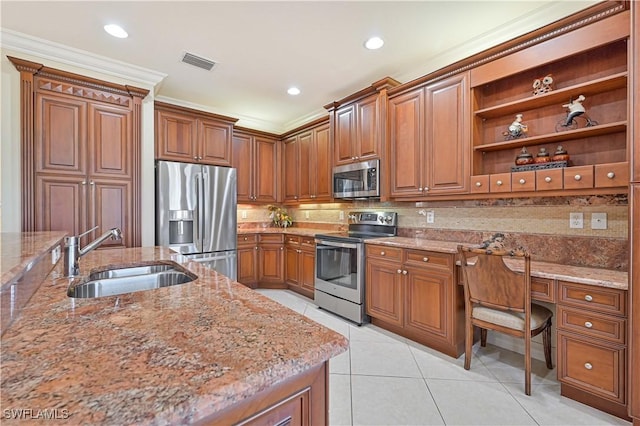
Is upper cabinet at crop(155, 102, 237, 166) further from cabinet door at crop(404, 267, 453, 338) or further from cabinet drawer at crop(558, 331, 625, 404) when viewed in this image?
cabinet drawer at crop(558, 331, 625, 404)

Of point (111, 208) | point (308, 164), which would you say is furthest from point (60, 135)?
point (308, 164)

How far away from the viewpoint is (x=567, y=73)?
2188 mm

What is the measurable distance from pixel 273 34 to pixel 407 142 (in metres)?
1.64

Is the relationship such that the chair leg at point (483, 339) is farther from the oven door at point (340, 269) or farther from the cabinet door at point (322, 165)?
the cabinet door at point (322, 165)

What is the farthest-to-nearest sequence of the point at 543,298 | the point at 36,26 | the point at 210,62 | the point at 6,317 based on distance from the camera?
the point at 210,62
the point at 36,26
the point at 543,298
the point at 6,317

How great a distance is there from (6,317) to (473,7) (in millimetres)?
3123

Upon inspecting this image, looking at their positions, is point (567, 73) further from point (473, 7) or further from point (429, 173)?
point (429, 173)

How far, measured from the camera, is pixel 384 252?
9.46 feet

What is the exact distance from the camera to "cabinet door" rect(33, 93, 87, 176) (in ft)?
8.63

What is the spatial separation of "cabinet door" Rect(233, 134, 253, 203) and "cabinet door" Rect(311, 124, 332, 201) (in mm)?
1080

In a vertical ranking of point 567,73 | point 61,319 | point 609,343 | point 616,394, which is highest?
point 567,73

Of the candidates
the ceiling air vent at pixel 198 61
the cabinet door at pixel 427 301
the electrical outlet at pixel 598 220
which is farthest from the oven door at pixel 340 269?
the ceiling air vent at pixel 198 61

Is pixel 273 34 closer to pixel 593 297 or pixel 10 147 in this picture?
pixel 10 147

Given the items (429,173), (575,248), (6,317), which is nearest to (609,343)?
(575,248)
